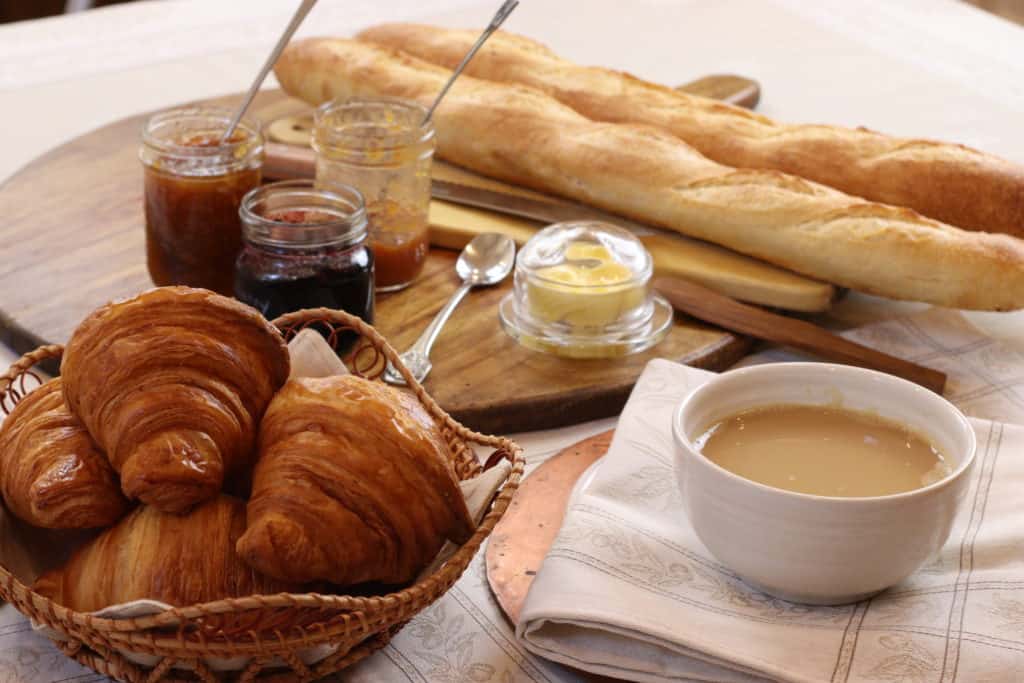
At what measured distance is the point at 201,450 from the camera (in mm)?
797

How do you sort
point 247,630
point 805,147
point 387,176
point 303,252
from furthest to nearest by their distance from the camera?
point 805,147, point 387,176, point 303,252, point 247,630

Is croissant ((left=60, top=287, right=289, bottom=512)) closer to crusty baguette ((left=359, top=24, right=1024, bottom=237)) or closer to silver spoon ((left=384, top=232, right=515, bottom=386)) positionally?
silver spoon ((left=384, top=232, right=515, bottom=386))

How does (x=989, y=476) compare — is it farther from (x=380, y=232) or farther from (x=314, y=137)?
(x=314, y=137)

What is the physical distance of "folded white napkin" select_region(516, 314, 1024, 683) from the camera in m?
0.81

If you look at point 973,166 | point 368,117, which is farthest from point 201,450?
point 973,166

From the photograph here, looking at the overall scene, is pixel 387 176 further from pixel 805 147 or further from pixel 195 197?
pixel 805 147

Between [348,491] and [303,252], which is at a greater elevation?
[348,491]

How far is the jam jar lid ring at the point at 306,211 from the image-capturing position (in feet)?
4.04

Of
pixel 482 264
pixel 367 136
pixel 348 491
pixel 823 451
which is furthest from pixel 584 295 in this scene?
pixel 348 491

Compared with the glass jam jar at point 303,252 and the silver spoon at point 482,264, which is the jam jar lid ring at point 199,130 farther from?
the silver spoon at point 482,264

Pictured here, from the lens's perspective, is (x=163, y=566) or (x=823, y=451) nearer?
Result: (x=163, y=566)

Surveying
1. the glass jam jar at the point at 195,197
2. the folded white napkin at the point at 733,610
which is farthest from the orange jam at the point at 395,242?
the folded white napkin at the point at 733,610

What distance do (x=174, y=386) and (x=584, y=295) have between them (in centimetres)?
57

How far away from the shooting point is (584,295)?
1.30 metres
